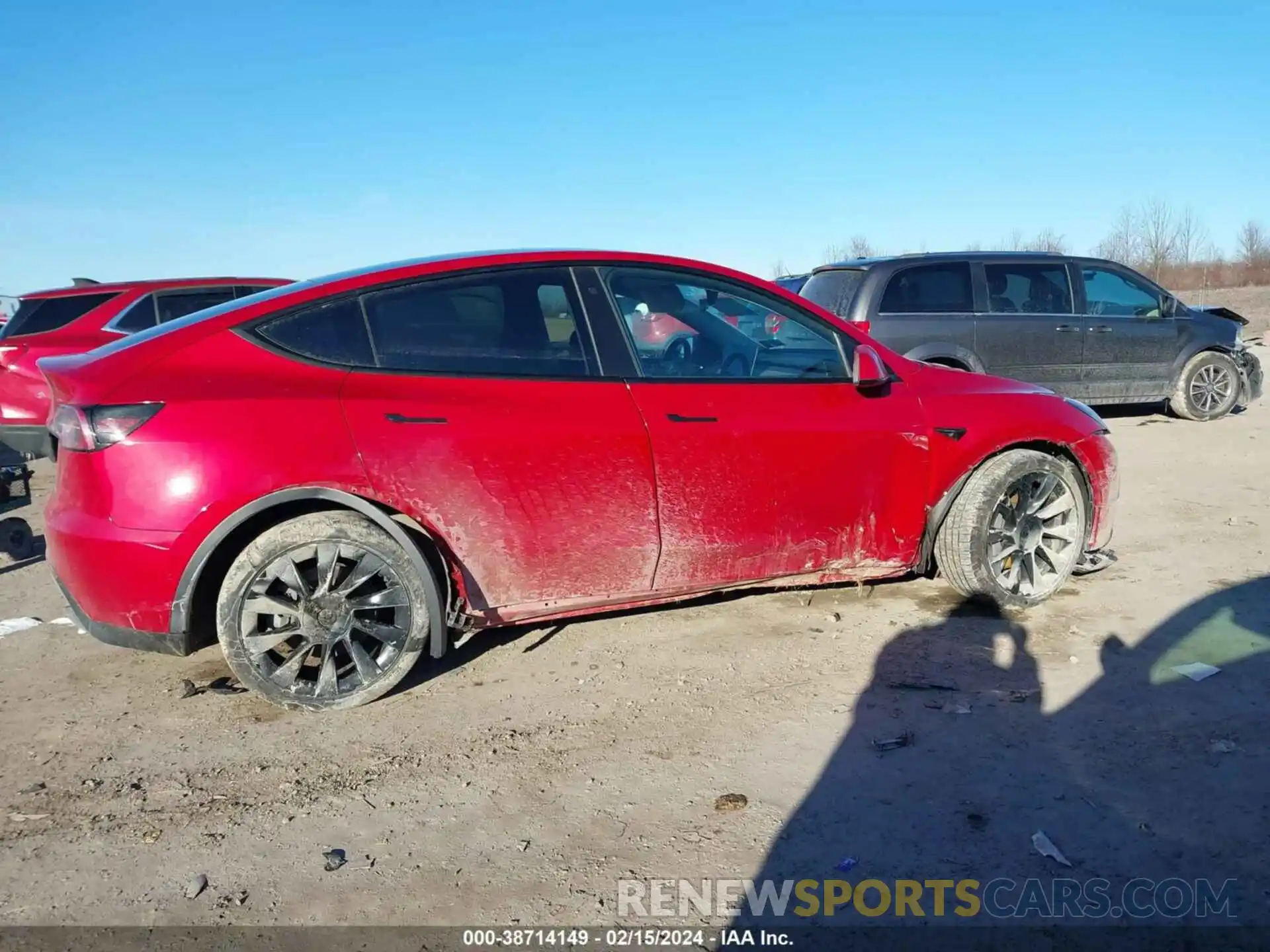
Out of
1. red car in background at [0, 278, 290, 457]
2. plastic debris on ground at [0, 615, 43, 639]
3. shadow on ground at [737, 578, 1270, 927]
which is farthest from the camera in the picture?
red car in background at [0, 278, 290, 457]

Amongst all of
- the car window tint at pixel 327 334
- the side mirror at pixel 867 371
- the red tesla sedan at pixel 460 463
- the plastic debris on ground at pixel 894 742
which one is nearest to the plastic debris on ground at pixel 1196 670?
the red tesla sedan at pixel 460 463

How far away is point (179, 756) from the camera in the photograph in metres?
3.21

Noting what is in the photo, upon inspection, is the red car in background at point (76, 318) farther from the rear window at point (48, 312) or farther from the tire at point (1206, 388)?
the tire at point (1206, 388)

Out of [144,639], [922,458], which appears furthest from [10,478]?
[922,458]

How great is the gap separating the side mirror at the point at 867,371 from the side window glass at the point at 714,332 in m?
0.10

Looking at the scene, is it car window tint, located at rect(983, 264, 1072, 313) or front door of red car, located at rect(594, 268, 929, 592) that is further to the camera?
car window tint, located at rect(983, 264, 1072, 313)

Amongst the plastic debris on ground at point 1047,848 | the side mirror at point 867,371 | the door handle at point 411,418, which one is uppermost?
the side mirror at point 867,371

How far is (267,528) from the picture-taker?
3385mm

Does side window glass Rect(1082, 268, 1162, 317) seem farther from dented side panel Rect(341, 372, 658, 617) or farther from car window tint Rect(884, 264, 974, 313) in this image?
dented side panel Rect(341, 372, 658, 617)

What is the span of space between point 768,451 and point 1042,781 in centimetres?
161

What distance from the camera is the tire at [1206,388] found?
10047mm

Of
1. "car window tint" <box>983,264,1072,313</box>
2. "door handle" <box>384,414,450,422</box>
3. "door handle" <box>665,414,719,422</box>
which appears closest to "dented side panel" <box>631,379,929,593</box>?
"door handle" <box>665,414,719,422</box>

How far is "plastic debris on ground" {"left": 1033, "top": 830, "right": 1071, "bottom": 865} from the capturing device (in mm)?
2461

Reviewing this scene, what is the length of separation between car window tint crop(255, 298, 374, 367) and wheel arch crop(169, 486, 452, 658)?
1.67 ft
